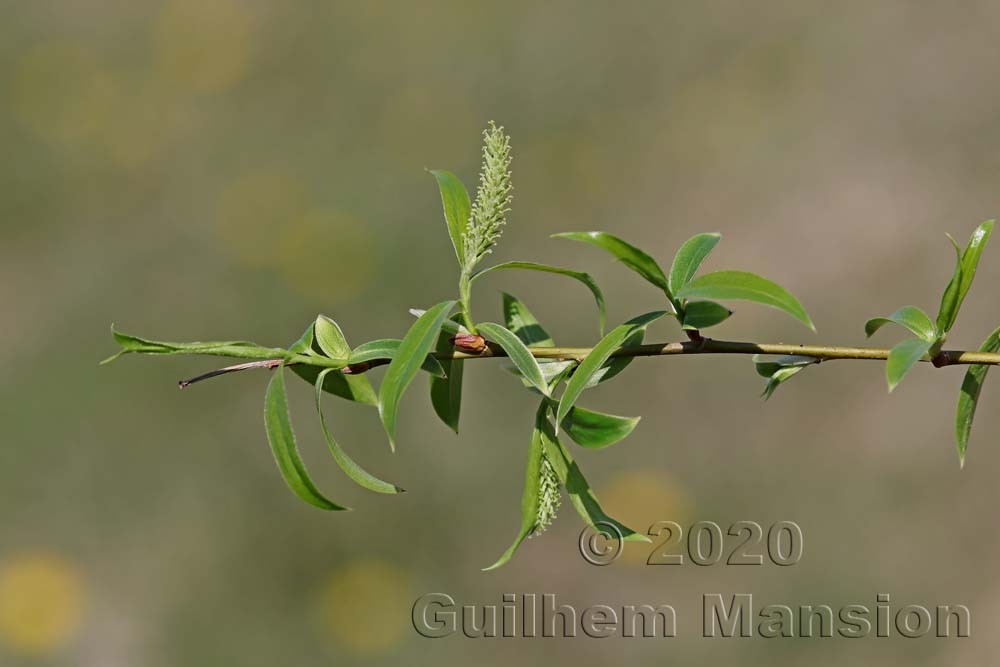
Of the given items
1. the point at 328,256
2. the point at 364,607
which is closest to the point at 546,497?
the point at 364,607

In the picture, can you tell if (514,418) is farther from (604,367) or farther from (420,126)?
(604,367)

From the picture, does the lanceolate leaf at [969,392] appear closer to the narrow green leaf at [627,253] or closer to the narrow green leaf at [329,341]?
the narrow green leaf at [627,253]

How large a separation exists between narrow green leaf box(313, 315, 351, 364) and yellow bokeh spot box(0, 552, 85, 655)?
1.95 meters

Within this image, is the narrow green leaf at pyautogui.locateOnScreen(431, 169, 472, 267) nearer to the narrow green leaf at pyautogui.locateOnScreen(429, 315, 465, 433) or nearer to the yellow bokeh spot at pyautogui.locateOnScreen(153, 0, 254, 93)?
the narrow green leaf at pyautogui.locateOnScreen(429, 315, 465, 433)

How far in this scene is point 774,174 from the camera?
2814 millimetres

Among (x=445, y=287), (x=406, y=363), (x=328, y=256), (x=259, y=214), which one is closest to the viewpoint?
(x=406, y=363)

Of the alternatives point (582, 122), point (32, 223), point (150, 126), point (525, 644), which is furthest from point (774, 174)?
point (32, 223)

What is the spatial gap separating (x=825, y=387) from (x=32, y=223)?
2153mm

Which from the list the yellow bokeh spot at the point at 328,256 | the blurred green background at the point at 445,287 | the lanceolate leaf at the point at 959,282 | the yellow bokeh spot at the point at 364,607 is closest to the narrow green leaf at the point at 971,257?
the lanceolate leaf at the point at 959,282

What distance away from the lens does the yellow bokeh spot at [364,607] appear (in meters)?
2.27

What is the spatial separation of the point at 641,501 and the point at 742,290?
180 centimetres

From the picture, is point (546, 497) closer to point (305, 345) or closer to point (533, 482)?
point (533, 482)

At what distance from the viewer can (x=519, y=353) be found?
0.65 m

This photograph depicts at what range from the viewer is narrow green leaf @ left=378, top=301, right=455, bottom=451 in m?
0.58
